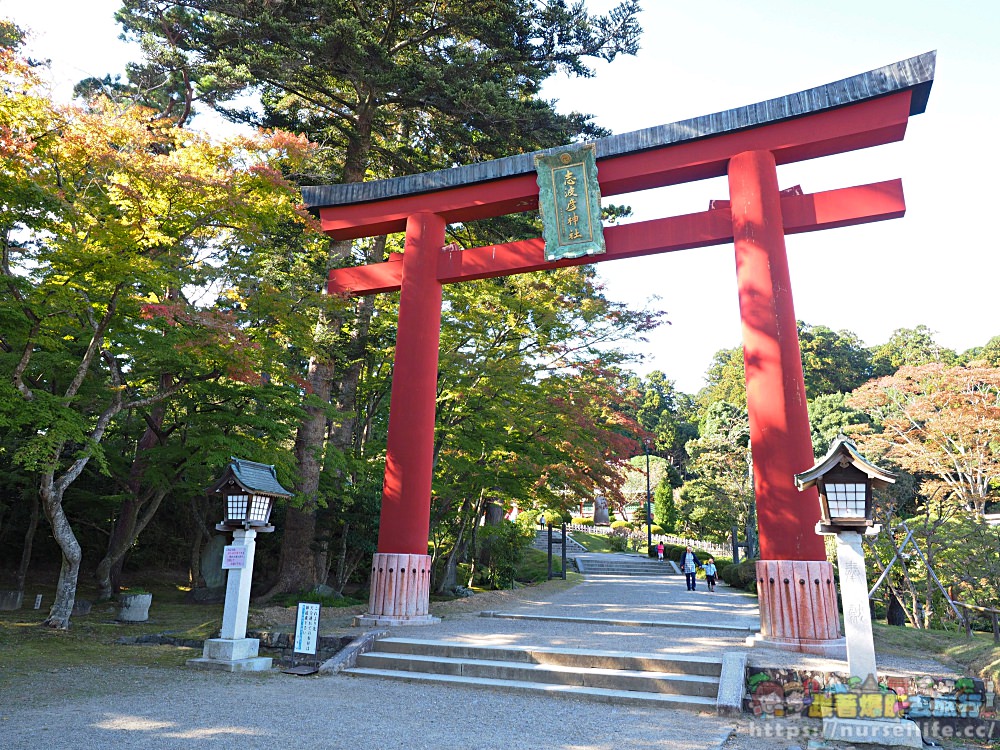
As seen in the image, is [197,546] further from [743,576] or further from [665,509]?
[665,509]

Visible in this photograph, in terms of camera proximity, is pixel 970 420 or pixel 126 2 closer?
pixel 126 2

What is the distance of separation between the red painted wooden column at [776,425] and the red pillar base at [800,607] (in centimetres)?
1

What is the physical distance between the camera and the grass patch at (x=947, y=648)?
20.2 ft

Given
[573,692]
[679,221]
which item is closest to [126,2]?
[679,221]

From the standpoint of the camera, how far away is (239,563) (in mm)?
7785

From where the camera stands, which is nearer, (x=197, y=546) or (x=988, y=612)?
(x=988, y=612)

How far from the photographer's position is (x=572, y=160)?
10.1 m

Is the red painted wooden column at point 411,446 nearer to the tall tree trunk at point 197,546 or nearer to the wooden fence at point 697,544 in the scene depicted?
the tall tree trunk at point 197,546

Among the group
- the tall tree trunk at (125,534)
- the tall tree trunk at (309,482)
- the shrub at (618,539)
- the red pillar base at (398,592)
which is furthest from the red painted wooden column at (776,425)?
the shrub at (618,539)

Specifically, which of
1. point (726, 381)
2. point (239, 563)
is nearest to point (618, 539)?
point (726, 381)

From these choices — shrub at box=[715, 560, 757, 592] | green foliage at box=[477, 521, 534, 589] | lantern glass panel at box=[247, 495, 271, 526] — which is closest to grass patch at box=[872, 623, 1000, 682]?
lantern glass panel at box=[247, 495, 271, 526]

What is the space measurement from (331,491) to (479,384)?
4.02m

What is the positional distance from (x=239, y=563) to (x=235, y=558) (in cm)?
8

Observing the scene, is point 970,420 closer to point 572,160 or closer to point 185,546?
point 572,160
